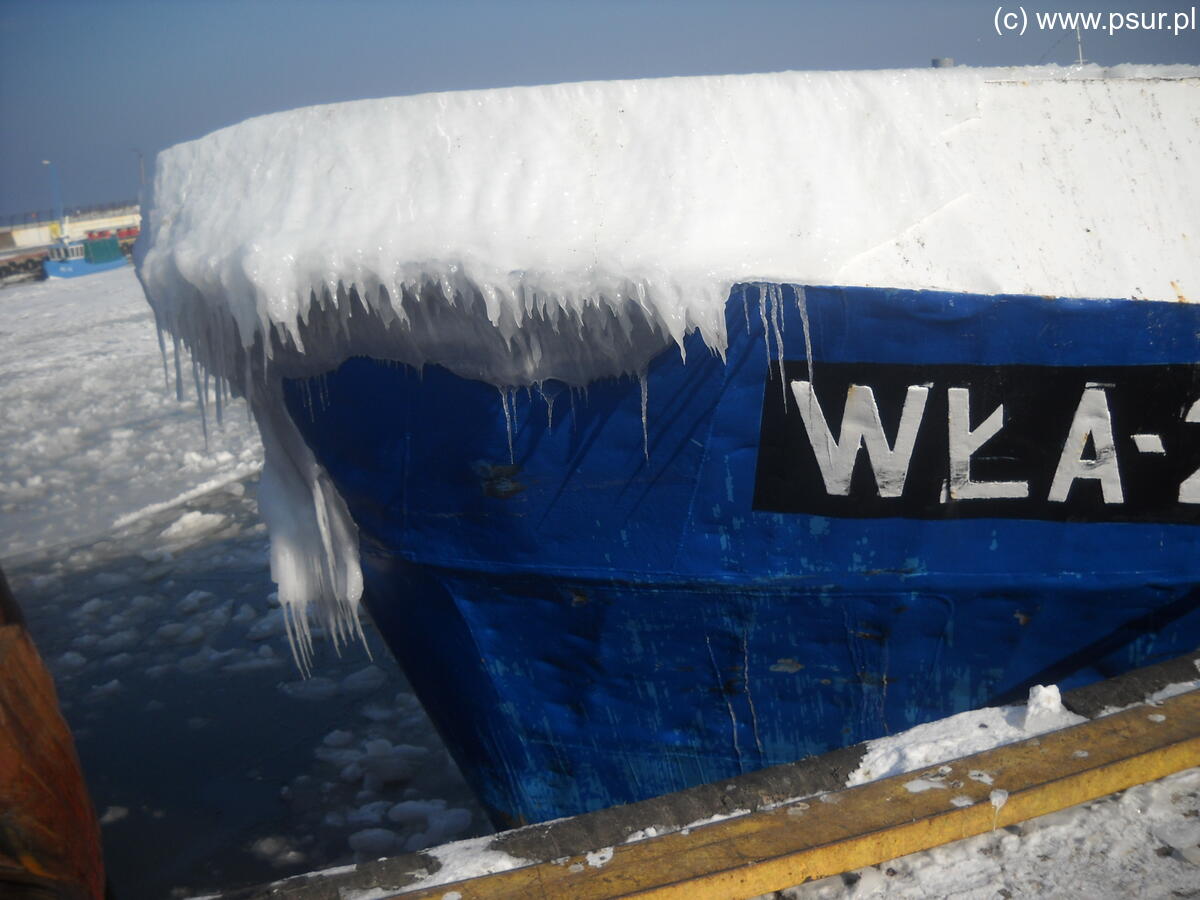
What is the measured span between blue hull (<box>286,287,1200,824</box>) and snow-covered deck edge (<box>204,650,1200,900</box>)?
23cm

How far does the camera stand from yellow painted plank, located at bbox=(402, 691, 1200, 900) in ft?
5.37

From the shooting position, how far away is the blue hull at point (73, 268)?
1005 inches

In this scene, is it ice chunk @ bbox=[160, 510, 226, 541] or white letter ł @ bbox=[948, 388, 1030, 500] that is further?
ice chunk @ bbox=[160, 510, 226, 541]

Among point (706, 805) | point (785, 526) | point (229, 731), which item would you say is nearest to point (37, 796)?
point (706, 805)

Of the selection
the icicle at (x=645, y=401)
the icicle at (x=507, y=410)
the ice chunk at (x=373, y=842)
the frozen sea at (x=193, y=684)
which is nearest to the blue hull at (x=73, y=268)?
the frozen sea at (x=193, y=684)

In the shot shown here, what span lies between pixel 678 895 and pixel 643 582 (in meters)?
0.72

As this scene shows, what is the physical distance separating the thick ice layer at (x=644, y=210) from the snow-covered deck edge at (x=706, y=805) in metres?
0.86

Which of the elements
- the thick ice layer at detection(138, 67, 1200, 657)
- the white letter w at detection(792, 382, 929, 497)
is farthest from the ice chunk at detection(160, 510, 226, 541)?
the white letter w at detection(792, 382, 929, 497)

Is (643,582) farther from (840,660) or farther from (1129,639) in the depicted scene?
(1129,639)

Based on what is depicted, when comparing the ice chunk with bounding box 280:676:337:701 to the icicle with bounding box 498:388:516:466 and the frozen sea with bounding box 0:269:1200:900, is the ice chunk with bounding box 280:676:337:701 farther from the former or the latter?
the icicle with bounding box 498:388:516:466

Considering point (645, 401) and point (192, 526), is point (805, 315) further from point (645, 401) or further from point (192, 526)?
point (192, 526)

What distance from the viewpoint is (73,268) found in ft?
85.4

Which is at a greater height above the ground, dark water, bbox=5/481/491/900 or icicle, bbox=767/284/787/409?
icicle, bbox=767/284/787/409

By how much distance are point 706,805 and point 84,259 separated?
100ft
